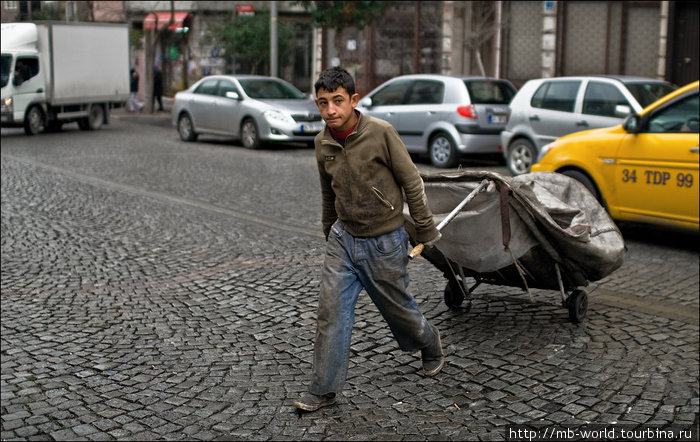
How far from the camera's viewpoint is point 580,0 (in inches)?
1005

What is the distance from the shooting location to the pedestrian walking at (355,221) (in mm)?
4578

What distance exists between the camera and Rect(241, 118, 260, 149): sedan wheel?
19.9 meters

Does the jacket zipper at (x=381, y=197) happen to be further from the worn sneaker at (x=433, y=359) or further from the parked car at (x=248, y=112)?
the parked car at (x=248, y=112)

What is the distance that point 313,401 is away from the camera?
477 centimetres

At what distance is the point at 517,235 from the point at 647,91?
28.4 feet

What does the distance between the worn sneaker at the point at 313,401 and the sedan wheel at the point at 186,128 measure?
1760 cm

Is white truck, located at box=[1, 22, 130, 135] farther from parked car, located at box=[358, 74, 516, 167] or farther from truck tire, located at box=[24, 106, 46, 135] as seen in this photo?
parked car, located at box=[358, 74, 516, 167]

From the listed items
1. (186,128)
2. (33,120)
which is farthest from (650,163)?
(33,120)

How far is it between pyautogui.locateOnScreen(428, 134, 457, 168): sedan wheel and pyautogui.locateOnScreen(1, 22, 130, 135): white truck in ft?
35.4

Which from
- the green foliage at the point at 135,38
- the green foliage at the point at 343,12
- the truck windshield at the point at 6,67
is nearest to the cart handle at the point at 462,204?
the truck windshield at the point at 6,67

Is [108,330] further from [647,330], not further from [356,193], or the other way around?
[647,330]

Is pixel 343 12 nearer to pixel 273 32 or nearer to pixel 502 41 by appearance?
pixel 273 32

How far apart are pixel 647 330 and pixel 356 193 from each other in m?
2.65

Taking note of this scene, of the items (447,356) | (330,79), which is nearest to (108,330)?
(447,356)
